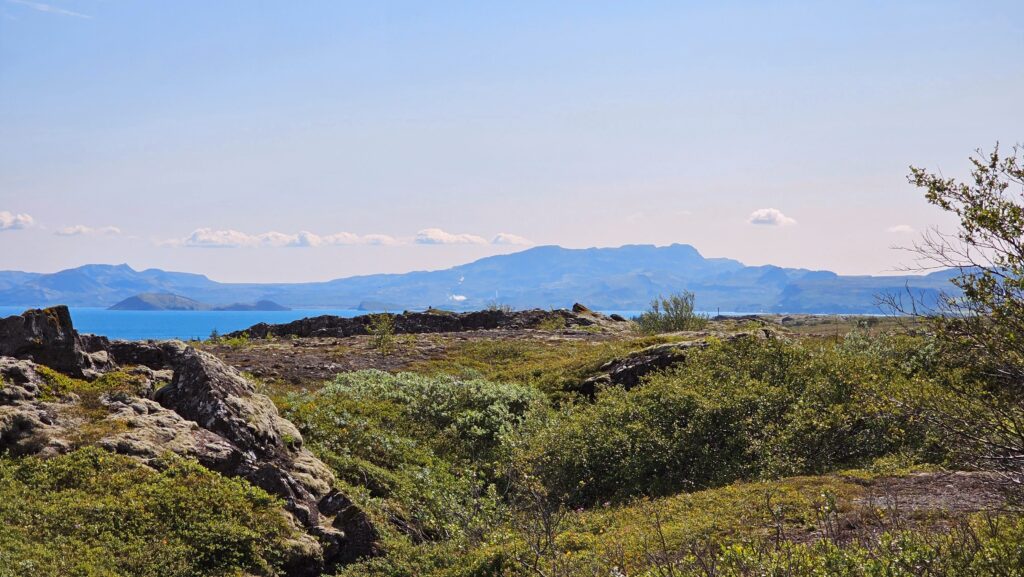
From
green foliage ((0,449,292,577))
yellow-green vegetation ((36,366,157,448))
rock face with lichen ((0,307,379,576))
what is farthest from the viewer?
yellow-green vegetation ((36,366,157,448))

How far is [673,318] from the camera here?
5522 centimetres

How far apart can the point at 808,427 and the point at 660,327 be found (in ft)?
124

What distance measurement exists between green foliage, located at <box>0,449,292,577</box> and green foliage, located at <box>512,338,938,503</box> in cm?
728

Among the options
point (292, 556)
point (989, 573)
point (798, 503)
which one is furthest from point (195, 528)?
point (989, 573)

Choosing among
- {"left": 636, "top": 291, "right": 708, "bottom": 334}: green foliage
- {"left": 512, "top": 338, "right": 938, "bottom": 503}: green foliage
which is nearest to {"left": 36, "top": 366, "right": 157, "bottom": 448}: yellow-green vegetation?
{"left": 512, "top": 338, "right": 938, "bottom": 503}: green foliage

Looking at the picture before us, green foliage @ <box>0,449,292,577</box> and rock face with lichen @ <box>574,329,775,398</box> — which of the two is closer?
green foliage @ <box>0,449,292,577</box>

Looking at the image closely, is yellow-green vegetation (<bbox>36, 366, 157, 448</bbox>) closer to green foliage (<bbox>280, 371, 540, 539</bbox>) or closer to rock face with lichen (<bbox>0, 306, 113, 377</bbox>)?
rock face with lichen (<bbox>0, 306, 113, 377</bbox>)

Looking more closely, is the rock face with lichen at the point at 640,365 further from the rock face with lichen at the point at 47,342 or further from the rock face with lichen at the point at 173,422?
the rock face with lichen at the point at 47,342

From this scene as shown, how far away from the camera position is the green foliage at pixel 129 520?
10781 millimetres

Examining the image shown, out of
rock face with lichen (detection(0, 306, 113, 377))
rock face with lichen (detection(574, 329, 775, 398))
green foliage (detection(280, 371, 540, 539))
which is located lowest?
green foliage (detection(280, 371, 540, 539))

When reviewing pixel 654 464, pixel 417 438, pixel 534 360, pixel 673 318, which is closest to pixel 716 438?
pixel 654 464

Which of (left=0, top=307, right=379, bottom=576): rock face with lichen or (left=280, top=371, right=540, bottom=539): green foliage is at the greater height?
(left=0, top=307, right=379, bottom=576): rock face with lichen

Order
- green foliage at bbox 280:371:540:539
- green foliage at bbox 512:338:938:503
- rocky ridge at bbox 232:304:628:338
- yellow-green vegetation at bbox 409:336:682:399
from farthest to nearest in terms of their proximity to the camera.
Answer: rocky ridge at bbox 232:304:628:338, yellow-green vegetation at bbox 409:336:682:399, green foliage at bbox 512:338:938:503, green foliage at bbox 280:371:540:539

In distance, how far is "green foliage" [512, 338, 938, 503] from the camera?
16.4 meters
